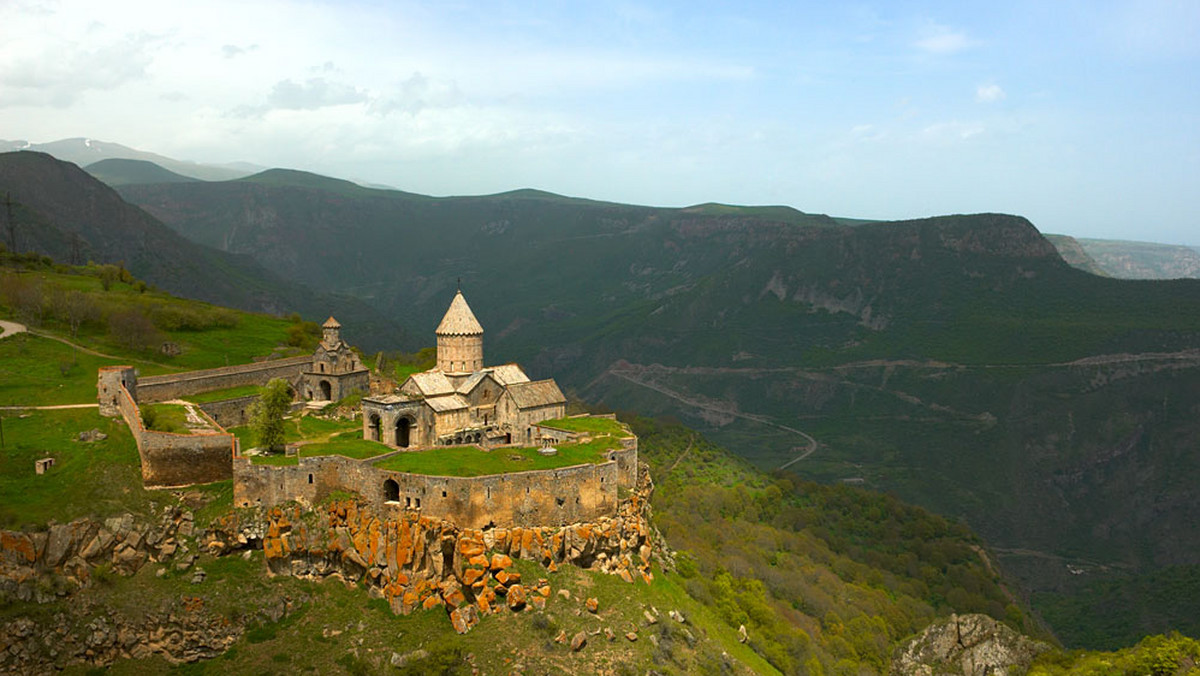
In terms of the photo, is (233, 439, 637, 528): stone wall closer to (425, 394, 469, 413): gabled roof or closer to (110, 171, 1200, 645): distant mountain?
(425, 394, 469, 413): gabled roof

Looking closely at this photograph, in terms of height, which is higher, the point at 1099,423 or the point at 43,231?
the point at 43,231

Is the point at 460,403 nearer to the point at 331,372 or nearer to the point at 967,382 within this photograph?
→ the point at 331,372

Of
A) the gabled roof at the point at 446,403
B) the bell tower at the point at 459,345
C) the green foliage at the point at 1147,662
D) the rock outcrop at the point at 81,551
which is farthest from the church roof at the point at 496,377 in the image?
the green foliage at the point at 1147,662

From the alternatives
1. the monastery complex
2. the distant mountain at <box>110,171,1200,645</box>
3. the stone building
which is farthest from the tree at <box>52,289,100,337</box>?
the distant mountain at <box>110,171,1200,645</box>

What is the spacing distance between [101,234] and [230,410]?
111 metres

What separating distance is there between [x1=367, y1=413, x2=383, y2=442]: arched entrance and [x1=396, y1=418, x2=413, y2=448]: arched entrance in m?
1.01

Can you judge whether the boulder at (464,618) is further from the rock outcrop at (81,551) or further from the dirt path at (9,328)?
the dirt path at (9,328)

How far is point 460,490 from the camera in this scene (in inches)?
1444

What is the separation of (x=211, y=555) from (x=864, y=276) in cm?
16582

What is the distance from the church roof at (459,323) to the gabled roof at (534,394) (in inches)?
181

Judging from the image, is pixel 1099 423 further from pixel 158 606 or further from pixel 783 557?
pixel 158 606

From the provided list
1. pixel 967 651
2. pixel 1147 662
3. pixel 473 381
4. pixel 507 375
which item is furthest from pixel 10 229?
pixel 1147 662

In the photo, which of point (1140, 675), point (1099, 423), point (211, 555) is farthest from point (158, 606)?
point (1099, 423)

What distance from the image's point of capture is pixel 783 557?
6338cm
